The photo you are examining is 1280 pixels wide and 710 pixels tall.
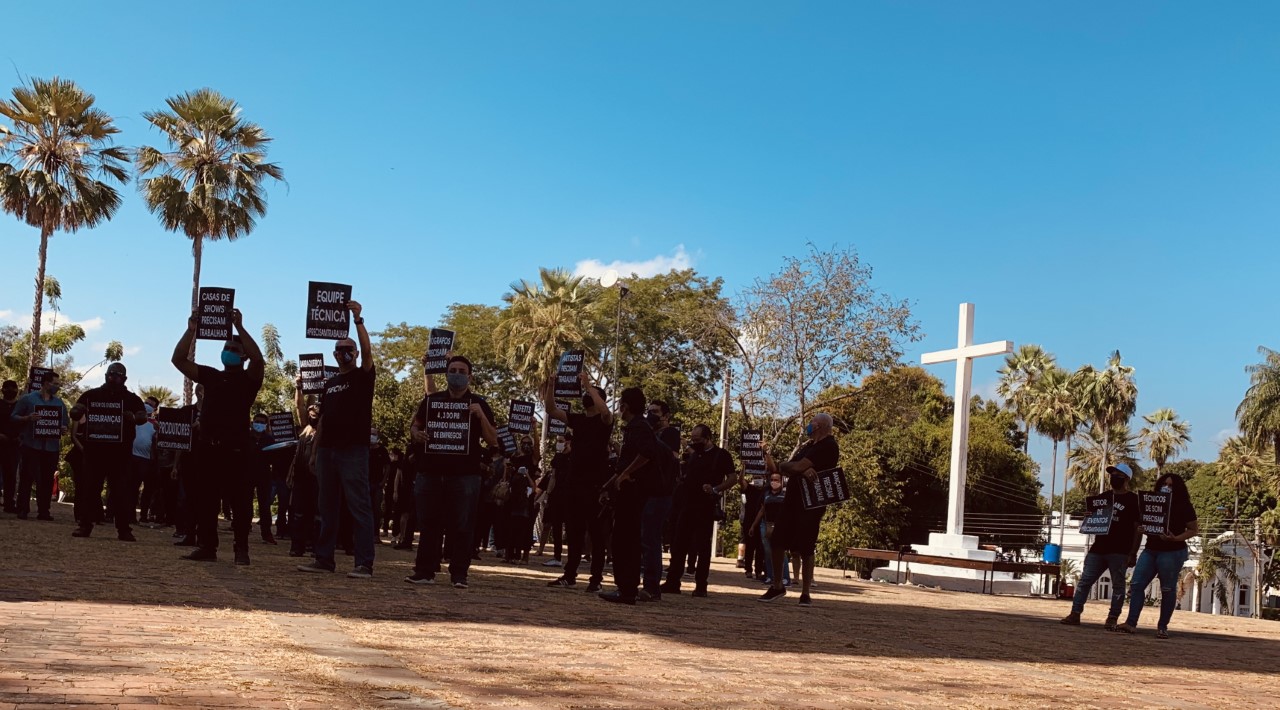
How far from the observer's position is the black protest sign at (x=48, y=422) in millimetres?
16453

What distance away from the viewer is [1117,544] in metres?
14.4

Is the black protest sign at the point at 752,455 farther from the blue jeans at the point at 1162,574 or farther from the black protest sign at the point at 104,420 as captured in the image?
the black protest sign at the point at 104,420

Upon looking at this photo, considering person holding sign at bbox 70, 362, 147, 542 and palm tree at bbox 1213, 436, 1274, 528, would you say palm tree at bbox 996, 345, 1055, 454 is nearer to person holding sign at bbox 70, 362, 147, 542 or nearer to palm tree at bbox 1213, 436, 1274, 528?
palm tree at bbox 1213, 436, 1274, 528

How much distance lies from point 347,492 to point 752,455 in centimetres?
992

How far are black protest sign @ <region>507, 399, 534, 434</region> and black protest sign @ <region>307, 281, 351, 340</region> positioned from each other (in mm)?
5762

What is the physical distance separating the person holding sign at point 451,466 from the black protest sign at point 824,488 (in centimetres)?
388

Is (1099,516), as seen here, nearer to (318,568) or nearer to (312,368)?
(318,568)

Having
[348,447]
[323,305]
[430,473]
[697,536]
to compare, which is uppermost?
[323,305]

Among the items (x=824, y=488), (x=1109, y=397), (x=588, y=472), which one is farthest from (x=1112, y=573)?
(x=1109, y=397)

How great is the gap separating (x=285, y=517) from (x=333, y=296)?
6.93 metres

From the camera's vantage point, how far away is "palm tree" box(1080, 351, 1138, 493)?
70.0m

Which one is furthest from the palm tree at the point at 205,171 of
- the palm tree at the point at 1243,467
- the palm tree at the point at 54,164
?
the palm tree at the point at 1243,467

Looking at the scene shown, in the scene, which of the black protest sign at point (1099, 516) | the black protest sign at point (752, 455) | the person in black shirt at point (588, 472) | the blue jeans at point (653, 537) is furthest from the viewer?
the black protest sign at point (752, 455)

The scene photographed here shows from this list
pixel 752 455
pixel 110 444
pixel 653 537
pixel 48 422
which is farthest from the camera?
pixel 752 455
